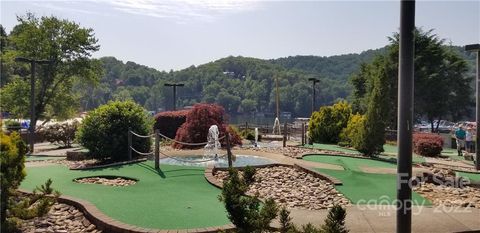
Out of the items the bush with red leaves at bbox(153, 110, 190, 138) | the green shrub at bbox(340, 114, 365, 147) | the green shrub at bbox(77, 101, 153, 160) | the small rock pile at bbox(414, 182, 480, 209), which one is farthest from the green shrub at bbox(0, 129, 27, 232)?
the bush with red leaves at bbox(153, 110, 190, 138)

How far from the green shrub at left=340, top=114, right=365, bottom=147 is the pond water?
4890mm

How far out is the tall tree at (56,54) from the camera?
85.2ft

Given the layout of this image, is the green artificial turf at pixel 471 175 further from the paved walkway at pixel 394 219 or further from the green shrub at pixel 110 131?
the green shrub at pixel 110 131

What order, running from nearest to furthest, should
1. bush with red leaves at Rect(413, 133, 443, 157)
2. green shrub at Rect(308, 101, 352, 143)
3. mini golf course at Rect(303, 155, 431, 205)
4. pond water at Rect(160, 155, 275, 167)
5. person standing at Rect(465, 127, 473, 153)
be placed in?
mini golf course at Rect(303, 155, 431, 205)
pond water at Rect(160, 155, 275, 167)
person standing at Rect(465, 127, 473, 153)
bush with red leaves at Rect(413, 133, 443, 157)
green shrub at Rect(308, 101, 352, 143)

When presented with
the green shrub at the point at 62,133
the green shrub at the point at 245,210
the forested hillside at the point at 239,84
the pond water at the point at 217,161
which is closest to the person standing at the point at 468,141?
the pond water at the point at 217,161

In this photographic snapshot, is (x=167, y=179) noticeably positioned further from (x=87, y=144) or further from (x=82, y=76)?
(x=82, y=76)

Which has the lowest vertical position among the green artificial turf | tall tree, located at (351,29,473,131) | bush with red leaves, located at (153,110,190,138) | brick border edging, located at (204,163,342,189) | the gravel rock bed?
the green artificial turf

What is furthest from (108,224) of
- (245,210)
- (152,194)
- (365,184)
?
(365,184)

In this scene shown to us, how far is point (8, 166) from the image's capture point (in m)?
4.80

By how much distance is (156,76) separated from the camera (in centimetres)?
18425

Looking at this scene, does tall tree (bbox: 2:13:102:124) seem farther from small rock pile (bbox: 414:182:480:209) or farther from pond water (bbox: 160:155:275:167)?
small rock pile (bbox: 414:182:480:209)

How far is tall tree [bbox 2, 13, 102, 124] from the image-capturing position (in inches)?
1022

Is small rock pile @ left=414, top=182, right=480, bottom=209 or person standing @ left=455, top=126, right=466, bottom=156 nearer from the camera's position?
small rock pile @ left=414, top=182, right=480, bottom=209

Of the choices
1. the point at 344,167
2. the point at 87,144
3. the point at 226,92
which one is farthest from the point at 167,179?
the point at 226,92
